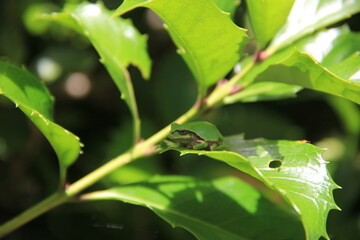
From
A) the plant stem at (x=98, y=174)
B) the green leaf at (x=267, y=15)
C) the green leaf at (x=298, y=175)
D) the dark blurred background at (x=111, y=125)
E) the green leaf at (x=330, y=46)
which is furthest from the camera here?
the dark blurred background at (x=111, y=125)

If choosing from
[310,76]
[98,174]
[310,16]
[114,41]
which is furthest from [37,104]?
[310,16]

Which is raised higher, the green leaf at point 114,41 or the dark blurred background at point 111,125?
the green leaf at point 114,41

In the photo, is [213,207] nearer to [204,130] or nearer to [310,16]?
[204,130]

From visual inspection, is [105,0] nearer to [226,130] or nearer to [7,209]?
[226,130]

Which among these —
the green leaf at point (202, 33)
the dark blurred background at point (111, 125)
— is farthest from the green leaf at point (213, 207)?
the dark blurred background at point (111, 125)

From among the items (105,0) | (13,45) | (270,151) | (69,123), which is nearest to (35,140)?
(69,123)

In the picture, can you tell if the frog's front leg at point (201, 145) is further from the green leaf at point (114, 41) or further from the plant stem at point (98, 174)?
the green leaf at point (114, 41)

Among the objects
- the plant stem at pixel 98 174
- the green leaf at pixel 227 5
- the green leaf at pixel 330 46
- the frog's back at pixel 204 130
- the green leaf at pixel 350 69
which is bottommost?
the plant stem at pixel 98 174
